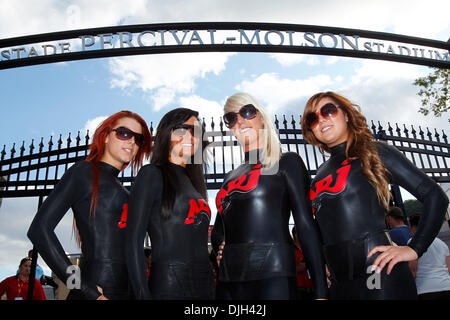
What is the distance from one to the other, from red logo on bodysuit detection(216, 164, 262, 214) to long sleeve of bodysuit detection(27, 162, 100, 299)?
1.11 m

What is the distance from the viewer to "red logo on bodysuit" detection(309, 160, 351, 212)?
8.14ft

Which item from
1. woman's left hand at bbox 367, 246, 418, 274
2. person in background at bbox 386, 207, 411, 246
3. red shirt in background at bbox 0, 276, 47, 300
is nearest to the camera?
woman's left hand at bbox 367, 246, 418, 274

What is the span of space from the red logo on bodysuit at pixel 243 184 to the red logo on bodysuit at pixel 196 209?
0.50ft

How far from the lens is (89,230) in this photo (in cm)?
259

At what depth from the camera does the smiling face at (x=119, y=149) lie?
118 inches

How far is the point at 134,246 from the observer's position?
2242mm

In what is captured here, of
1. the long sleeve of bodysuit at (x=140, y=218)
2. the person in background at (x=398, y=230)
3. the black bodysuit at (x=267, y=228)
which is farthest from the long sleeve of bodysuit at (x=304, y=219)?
the person in background at (x=398, y=230)

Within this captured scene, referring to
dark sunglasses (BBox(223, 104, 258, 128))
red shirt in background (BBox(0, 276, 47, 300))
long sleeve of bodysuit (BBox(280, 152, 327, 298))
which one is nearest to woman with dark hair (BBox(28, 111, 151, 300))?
dark sunglasses (BBox(223, 104, 258, 128))

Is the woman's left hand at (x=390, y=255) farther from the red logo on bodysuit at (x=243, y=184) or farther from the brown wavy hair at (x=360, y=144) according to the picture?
the red logo on bodysuit at (x=243, y=184)

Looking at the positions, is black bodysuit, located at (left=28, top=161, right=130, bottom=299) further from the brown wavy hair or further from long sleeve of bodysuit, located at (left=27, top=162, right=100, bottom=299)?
the brown wavy hair

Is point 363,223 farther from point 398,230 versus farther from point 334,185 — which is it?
point 398,230

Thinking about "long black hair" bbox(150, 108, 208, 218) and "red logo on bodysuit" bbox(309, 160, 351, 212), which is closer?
"red logo on bodysuit" bbox(309, 160, 351, 212)
